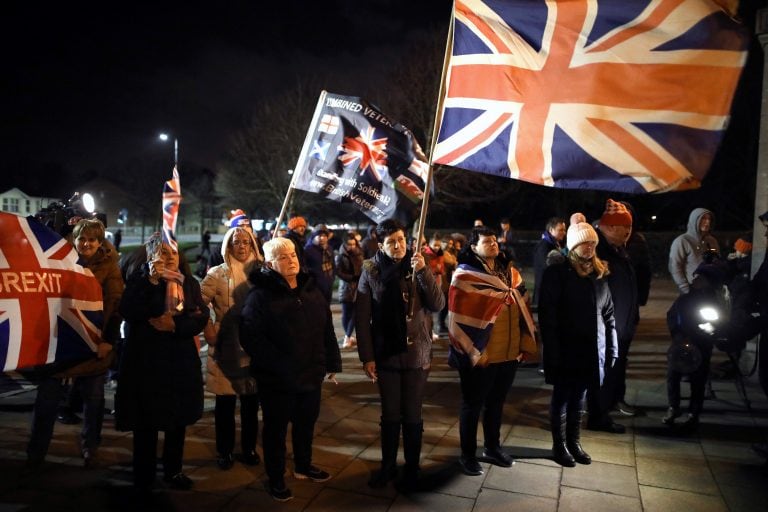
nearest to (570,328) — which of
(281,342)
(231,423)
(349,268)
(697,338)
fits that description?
(697,338)

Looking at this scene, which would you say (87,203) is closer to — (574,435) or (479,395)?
(479,395)

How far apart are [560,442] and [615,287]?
5.13ft

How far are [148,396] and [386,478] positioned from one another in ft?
5.77

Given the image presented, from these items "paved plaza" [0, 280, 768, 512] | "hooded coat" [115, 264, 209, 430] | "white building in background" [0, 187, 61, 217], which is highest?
"white building in background" [0, 187, 61, 217]

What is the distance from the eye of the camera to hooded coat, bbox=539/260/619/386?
462cm

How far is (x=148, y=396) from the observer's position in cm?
387

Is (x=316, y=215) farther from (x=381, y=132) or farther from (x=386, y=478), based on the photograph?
(x=386, y=478)

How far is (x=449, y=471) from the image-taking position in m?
4.50

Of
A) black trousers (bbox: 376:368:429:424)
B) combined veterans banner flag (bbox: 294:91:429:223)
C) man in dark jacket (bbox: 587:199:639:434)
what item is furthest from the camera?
combined veterans banner flag (bbox: 294:91:429:223)

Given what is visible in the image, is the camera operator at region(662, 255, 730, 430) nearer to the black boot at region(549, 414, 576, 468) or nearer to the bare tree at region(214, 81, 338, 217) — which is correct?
the black boot at region(549, 414, 576, 468)

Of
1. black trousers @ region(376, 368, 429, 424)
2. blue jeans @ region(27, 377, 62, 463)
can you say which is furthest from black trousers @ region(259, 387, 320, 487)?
blue jeans @ region(27, 377, 62, 463)

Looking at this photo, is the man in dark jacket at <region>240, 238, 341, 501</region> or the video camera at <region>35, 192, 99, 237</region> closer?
the man in dark jacket at <region>240, 238, 341, 501</region>

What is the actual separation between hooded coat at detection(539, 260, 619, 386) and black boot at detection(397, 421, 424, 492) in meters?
1.21

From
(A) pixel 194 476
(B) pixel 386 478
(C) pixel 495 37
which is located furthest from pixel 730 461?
(A) pixel 194 476
